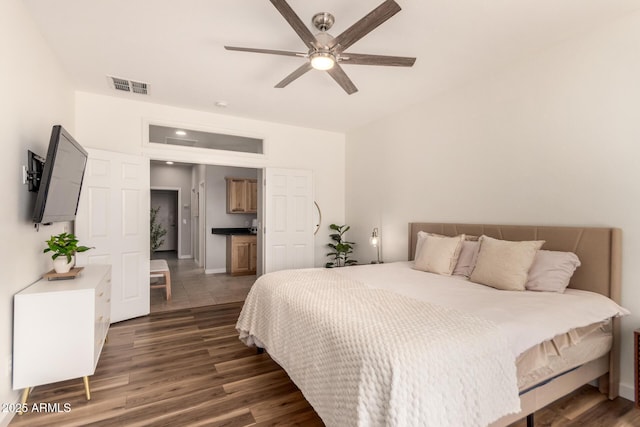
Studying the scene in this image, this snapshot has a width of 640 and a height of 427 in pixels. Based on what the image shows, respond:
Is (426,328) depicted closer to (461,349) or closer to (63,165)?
(461,349)

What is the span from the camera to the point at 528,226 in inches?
109

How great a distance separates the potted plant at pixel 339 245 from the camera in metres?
5.24

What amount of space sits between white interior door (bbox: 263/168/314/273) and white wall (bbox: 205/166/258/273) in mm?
2497

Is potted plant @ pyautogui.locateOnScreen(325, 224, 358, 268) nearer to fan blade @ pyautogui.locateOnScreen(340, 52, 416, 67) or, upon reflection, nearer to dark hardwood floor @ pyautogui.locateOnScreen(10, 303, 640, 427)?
dark hardwood floor @ pyautogui.locateOnScreen(10, 303, 640, 427)

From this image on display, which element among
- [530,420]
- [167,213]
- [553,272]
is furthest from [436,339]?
[167,213]

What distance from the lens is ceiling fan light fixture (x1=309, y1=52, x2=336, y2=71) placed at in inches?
83.8

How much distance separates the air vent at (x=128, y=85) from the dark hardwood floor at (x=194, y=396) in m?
2.81

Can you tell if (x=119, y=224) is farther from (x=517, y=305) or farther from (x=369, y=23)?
(x=517, y=305)

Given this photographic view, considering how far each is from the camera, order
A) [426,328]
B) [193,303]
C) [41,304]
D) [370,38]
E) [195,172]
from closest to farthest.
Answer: [426,328] < [41,304] < [370,38] < [193,303] < [195,172]

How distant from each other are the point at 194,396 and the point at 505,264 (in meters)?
2.55

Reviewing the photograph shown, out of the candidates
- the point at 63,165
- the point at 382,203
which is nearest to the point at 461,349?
the point at 63,165

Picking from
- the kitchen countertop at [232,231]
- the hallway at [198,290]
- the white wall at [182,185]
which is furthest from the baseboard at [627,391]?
the white wall at [182,185]

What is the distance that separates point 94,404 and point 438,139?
4.11m

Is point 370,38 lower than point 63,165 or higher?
higher
